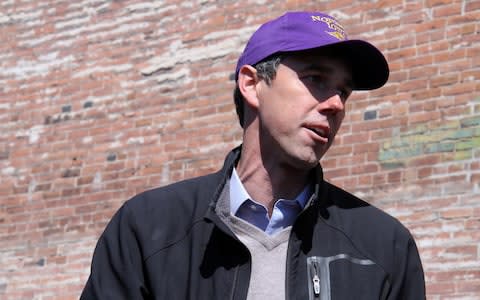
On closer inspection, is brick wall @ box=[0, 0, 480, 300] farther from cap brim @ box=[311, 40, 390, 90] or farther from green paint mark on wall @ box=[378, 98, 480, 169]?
cap brim @ box=[311, 40, 390, 90]

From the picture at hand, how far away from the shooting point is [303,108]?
308cm

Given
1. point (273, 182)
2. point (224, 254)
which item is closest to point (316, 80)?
point (273, 182)

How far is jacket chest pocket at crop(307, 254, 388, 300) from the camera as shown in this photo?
115 inches

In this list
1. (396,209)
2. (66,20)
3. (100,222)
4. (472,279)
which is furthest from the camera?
(66,20)

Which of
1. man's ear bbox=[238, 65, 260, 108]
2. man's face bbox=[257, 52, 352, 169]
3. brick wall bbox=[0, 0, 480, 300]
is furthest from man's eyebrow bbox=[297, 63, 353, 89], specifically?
brick wall bbox=[0, 0, 480, 300]

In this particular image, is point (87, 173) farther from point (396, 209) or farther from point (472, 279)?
point (472, 279)

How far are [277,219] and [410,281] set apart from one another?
0.42 metres

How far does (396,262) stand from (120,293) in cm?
79

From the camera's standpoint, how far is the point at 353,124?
7.15 meters

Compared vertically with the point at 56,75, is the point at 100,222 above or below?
below

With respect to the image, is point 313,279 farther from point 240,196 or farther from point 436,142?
point 436,142

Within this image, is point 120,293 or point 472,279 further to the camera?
point 472,279

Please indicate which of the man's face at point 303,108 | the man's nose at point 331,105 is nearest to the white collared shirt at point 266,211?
the man's face at point 303,108

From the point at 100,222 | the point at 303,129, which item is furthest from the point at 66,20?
the point at 303,129
